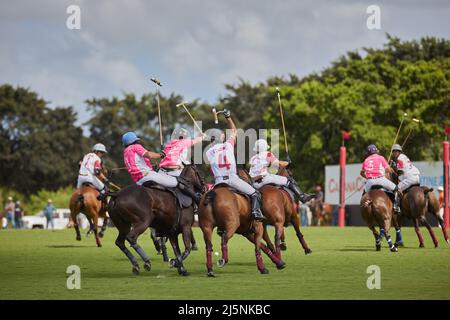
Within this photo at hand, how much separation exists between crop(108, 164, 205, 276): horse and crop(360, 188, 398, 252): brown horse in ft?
20.1

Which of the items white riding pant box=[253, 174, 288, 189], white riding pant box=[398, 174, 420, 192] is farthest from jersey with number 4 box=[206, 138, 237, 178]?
white riding pant box=[398, 174, 420, 192]

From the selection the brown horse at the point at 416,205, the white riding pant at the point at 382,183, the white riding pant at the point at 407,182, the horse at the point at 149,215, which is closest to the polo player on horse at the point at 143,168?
the horse at the point at 149,215

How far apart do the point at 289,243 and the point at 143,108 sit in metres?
68.2

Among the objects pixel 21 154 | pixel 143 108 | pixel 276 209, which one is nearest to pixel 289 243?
pixel 276 209

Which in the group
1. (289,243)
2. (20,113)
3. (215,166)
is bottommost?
(289,243)

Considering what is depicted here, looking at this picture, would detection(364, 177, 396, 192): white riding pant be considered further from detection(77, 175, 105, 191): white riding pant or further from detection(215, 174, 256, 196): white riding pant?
detection(77, 175, 105, 191): white riding pant

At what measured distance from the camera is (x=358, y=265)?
19344mm

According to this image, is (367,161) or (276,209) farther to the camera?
(367,161)

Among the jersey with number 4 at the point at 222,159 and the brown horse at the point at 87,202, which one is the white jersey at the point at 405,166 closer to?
the brown horse at the point at 87,202

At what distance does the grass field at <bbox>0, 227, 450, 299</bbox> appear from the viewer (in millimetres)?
14281

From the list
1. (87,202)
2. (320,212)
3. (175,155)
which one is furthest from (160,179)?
(320,212)

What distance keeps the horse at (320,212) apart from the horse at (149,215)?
1533 inches
